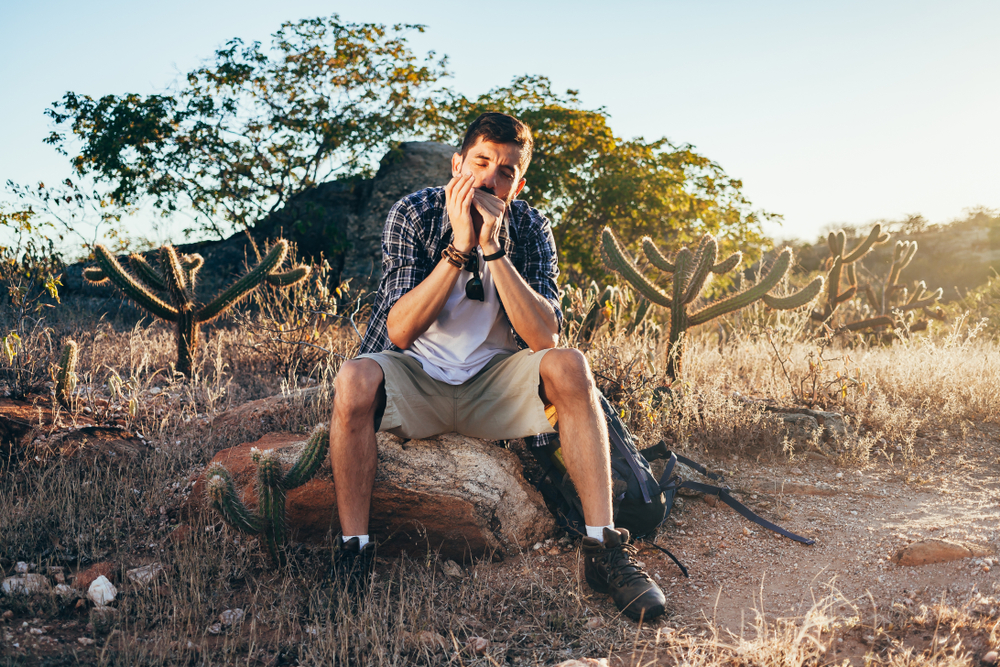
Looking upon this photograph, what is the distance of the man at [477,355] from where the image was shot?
2.66 meters

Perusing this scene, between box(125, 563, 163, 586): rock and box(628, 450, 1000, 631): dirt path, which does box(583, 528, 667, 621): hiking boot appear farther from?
box(125, 563, 163, 586): rock

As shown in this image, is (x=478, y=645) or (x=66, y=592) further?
(x=66, y=592)

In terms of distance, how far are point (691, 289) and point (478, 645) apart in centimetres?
390

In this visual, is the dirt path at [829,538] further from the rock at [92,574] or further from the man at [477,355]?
the rock at [92,574]

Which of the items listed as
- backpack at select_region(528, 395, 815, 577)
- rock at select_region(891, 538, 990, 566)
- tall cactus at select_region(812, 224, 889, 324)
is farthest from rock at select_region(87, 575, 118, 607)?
tall cactus at select_region(812, 224, 889, 324)

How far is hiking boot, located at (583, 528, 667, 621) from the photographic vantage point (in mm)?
2404

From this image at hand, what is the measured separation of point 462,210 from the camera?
2740 millimetres

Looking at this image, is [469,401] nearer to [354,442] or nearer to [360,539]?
Answer: [354,442]

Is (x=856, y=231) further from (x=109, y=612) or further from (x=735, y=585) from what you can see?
(x=109, y=612)

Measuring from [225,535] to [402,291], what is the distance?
137 centimetres

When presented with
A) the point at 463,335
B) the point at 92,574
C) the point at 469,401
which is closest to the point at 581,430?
the point at 469,401

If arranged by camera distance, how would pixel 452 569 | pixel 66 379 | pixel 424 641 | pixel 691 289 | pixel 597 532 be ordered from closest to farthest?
1. pixel 424 641
2. pixel 597 532
3. pixel 452 569
4. pixel 66 379
5. pixel 691 289

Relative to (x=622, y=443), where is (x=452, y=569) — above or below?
below

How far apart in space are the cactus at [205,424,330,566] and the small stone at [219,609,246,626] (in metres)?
0.28
